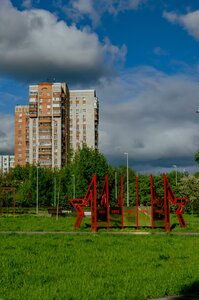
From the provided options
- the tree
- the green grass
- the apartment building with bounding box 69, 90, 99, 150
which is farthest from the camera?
the apartment building with bounding box 69, 90, 99, 150

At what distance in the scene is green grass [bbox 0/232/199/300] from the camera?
830 centimetres

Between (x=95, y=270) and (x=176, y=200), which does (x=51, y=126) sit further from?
(x=95, y=270)

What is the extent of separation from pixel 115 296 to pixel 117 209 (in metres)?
19.8

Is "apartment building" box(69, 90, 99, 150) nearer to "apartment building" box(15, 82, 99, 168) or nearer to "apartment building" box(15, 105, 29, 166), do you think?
"apartment building" box(15, 82, 99, 168)

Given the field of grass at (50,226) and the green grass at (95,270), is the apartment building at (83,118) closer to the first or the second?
the field of grass at (50,226)

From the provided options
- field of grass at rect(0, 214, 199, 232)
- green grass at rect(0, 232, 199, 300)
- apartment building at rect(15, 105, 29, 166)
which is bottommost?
field of grass at rect(0, 214, 199, 232)

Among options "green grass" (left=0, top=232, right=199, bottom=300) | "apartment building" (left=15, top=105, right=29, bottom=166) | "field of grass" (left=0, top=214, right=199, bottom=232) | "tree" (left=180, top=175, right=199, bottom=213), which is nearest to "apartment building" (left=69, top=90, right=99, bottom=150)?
"apartment building" (left=15, top=105, right=29, bottom=166)

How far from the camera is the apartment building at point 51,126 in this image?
128 metres

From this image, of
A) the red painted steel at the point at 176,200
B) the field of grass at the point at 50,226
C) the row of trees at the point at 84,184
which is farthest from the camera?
the row of trees at the point at 84,184

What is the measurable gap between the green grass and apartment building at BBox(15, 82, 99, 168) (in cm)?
10904

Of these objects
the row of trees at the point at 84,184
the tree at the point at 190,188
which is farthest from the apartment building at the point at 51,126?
the tree at the point at 190,188

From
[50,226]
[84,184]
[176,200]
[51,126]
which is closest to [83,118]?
[51,126]

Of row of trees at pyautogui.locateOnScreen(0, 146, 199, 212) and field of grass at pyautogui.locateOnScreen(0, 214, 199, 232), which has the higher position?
row of trees at pyautogui.locateOnScreen(0, 146, 199, 212)

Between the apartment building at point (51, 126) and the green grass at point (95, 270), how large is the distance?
358 ft
